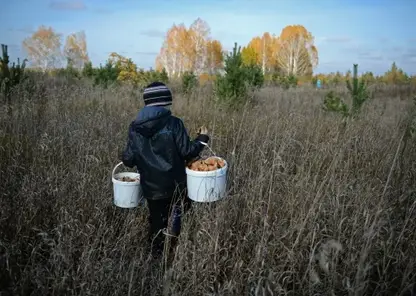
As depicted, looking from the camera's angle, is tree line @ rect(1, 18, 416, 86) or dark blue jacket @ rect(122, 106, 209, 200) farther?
tree line @ rect(1, 18, 416, 86)

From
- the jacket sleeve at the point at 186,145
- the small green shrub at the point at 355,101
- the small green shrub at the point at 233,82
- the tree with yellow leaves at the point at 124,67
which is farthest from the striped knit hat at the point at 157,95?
the tree with yellow leaves at the point at 124,67

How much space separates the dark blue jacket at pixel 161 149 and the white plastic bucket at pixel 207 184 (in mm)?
216

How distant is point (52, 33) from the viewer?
51500 mm

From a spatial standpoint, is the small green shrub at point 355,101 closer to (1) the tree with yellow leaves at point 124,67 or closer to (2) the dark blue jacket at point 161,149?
(2) the dark blue jacket at point 161,149

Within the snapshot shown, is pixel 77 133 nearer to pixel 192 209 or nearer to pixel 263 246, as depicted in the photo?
pixel 192 209

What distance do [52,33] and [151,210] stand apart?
58.3 meters

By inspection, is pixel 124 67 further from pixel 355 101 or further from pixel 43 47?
pixel 43 47

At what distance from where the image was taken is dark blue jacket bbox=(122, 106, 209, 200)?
248 centimetres

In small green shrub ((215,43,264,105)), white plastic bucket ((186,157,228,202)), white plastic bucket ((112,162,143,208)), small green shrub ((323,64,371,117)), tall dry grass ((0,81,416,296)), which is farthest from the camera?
small green shrub ((215,43,264,105))

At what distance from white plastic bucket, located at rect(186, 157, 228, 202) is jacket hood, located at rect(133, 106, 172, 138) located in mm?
435

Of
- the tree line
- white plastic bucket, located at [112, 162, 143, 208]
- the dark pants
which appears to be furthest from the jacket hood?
the tree line

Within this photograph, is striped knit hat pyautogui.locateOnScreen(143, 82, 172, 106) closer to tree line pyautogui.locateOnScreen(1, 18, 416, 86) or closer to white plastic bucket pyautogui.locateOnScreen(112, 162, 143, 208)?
white plastic bucket pyautogui.locateOnScreen(112, 162, 143, 208)

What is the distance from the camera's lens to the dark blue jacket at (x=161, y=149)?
2.48 m

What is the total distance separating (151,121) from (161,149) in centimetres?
24
